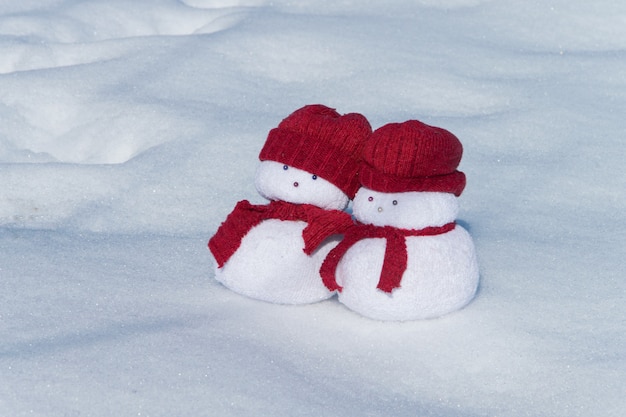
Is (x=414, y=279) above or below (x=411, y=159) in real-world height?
below

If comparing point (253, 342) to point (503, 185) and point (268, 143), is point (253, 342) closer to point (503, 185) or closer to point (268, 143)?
point (268, 143)

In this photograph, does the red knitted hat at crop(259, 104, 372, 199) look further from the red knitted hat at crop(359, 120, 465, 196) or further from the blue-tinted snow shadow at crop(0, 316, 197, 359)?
the blue-tinted snow shadow at crop(0, 316, 197, 359)

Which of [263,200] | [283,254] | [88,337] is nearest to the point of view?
[88,337]

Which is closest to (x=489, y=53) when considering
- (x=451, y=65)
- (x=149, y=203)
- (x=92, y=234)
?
(x=451, y=65)

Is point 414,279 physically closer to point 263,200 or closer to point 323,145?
point 323,145

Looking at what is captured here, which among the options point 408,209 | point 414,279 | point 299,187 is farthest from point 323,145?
point 414,279
